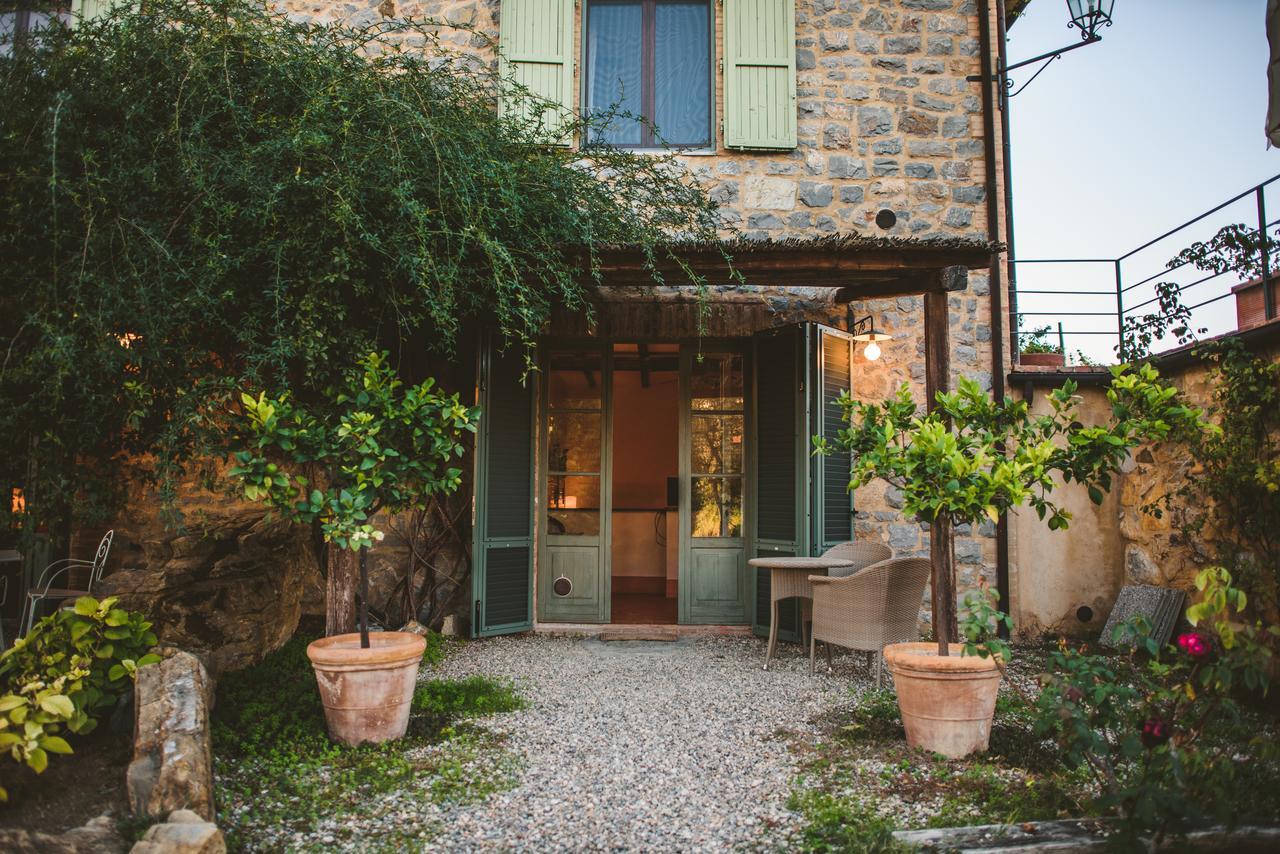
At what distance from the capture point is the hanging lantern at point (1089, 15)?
5.62 m

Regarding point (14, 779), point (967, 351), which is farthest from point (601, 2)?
point (14, 779)

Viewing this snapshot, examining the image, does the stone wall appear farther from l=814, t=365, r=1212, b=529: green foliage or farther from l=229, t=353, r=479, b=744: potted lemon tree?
l=229, t=353, r=479, b=744: potted lemon tree

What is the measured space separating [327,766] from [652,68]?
5286mm

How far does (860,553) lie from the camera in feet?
16.5

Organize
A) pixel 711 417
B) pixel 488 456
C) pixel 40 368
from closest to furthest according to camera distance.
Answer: pixel 40 368, pixel 488 456, pixel 711 417

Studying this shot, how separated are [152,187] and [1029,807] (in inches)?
161

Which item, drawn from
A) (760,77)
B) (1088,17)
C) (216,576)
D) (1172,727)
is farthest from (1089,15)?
(216,576)

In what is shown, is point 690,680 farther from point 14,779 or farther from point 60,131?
point 60,131

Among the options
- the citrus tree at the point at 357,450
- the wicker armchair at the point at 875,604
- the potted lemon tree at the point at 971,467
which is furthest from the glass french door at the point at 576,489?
the potted lemon tree at the point at 971,467

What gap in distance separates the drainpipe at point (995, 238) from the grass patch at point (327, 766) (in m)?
3.69

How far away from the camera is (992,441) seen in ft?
10.4

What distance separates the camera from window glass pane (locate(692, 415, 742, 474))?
615cm

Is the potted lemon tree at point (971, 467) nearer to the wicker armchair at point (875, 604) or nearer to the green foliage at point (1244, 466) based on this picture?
the wicker armchair at point (875, 604)

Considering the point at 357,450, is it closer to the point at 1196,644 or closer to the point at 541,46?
the point at 1196,644
